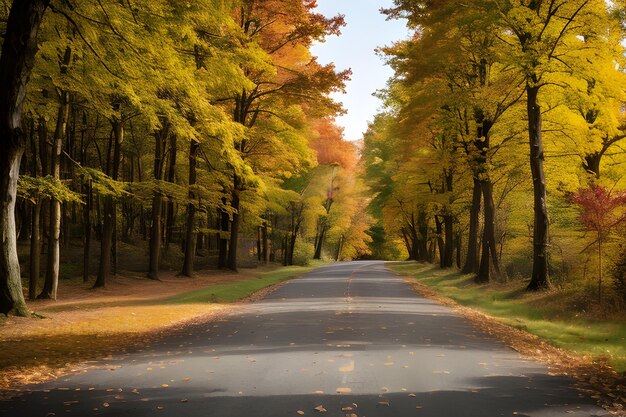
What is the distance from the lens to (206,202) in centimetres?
2834

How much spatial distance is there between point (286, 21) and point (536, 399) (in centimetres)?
2684

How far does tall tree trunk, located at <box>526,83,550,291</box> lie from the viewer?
66.1 feet

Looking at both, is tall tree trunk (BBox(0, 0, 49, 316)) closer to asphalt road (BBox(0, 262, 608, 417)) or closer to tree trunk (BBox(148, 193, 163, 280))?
asphalt road (BBox(0, 262, 608, 417))

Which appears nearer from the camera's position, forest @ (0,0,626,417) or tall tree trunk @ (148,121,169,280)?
forest @ (0,0,626,417)

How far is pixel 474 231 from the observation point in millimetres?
29234

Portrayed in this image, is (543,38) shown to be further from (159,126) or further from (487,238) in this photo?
(159,126)

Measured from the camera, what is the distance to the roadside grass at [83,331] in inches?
336

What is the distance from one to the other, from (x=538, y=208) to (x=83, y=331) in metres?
15.8

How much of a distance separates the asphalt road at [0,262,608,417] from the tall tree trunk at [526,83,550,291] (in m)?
8.57

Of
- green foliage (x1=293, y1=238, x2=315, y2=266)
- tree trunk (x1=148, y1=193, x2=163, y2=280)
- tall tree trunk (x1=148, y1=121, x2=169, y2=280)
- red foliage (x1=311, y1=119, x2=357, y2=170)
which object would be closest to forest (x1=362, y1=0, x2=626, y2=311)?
tall tree trunk (x1=148, y1=121, x2=169, y2=280)

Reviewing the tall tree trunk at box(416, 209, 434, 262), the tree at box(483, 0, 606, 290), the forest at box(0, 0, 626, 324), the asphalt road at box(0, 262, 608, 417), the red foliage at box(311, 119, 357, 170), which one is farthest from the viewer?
the red foliage at box(311, 119, 357, 170)

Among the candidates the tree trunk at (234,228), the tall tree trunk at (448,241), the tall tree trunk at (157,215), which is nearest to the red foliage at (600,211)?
the tall tree trunk at (157,215)

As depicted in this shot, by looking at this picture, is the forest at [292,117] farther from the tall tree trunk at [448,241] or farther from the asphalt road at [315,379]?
the asphalt road at [315,379]

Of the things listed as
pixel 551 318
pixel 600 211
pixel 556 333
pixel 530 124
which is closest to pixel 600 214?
pixel 600 211
